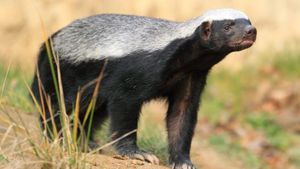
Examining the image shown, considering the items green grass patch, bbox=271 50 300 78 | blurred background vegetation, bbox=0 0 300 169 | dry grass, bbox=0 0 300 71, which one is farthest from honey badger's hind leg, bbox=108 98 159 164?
green grass patch, bbox=271 50 300 78

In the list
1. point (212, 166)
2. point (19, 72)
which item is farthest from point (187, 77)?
point (19, 72)

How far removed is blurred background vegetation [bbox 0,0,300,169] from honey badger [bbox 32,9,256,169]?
15.3 feet

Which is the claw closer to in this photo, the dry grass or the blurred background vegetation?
the blurred background vegetation

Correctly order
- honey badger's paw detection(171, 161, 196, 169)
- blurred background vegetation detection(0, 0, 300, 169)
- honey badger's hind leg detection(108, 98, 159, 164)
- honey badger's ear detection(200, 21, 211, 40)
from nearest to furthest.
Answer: honey badger's ear detection(200, 21, 211, 40)
honey badger's hind leg detection(108, 98, 159, 164)
honey badger's paw detection(171, 161, 196, 169)
blurred background vegetation detection(0, 0, 300, 169)

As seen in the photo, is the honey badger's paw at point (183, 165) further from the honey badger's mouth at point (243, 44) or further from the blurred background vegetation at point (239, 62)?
the blurred background vegetation at point (239, 62)

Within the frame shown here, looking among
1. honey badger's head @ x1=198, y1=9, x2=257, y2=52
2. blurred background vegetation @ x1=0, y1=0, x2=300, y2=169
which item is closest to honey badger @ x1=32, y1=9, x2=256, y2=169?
honey badger's head @ x1=198, y1=9, x2=257, y2=52

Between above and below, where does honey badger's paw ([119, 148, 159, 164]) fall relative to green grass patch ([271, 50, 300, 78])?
above

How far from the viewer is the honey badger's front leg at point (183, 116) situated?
662 cm

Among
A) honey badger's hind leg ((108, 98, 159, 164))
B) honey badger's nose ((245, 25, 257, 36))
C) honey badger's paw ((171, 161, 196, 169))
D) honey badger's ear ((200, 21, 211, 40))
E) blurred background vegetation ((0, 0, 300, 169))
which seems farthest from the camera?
blurred background vegetation ((0, 0, 300, 169))

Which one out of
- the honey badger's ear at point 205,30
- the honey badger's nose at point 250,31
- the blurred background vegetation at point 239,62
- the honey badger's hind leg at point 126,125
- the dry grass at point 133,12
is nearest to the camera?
the honey badger's nose at point 250,31

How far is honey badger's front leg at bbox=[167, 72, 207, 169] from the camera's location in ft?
21.7

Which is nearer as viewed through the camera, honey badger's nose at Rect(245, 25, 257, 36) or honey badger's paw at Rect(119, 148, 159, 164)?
honey badger's nose at Rect(245, 25, 257, 36)

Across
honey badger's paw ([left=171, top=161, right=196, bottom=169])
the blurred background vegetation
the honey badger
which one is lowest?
the blurred background vegetation

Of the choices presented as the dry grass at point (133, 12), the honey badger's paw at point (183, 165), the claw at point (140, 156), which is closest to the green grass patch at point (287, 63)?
the dry grass at point (133, 12)
